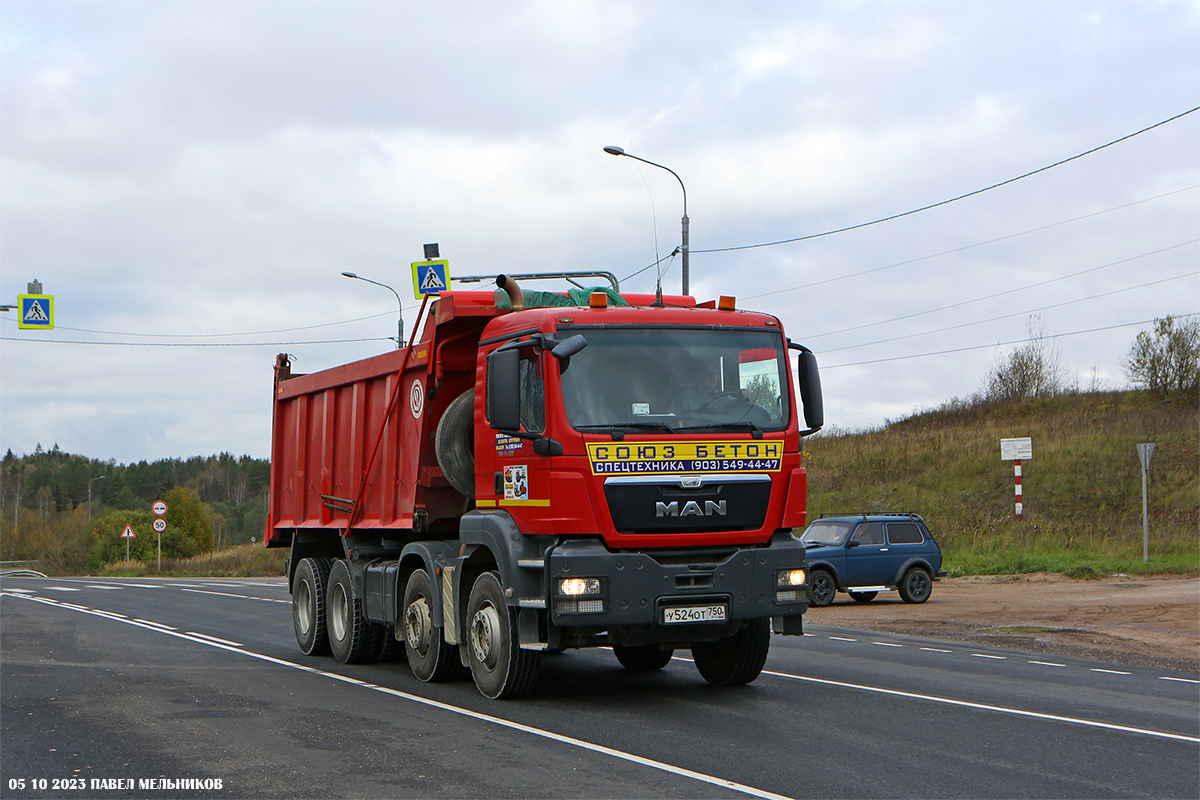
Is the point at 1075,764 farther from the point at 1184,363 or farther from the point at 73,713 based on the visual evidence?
the point at 1184,363

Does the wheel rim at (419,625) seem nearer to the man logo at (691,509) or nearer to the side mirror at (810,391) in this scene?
the man logo at (691,509)

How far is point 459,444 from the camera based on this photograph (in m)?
10.6

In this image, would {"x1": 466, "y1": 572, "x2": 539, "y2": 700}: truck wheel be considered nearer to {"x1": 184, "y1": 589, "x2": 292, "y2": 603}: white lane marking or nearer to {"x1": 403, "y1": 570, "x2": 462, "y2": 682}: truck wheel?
{"x1": 403, "y1": 570, "x2": 462, "y2": 682}: truck wheel

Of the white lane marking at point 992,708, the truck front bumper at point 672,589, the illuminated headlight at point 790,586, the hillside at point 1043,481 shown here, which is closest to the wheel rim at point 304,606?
the white lane marking at point 992,708

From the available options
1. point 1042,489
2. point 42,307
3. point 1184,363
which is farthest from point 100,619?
point 1184,363

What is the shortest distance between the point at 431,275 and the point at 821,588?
35.6 feet

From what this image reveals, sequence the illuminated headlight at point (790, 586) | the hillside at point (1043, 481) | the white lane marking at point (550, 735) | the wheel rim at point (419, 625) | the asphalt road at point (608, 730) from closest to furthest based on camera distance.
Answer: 1. the white lane marking at point (550, 735)
2. the asphalt road at point (608, 730)
3. the illuminated headlight at point (790, 586)
4. the wheel rim at point (419, 625)
5. the hillside at point (1043, 481)

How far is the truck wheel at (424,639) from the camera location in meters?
10.6

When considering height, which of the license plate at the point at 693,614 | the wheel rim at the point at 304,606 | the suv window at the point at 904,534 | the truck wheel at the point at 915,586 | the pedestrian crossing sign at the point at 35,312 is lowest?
the truck wheel at the point at 915,586

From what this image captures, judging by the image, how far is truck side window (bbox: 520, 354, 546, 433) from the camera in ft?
29.1

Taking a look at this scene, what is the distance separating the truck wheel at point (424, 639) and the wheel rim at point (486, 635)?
97 cm

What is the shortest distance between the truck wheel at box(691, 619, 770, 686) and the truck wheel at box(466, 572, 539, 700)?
1.56 meters

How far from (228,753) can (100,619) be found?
1445 cm

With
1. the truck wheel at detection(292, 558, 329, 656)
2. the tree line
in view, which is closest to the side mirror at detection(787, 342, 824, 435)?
the truck wheel at detection(292, 558, 329, 656)
